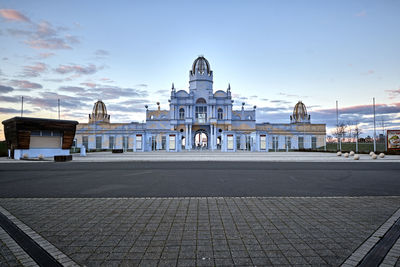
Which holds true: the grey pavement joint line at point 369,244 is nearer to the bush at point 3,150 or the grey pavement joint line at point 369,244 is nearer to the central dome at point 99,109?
the bush at point 3,150

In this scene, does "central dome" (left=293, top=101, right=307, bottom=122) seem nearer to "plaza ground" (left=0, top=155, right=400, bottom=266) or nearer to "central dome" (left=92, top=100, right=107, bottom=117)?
"central dome" (left=92, top=100, right=107, bottom=117)

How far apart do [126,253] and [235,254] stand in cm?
172

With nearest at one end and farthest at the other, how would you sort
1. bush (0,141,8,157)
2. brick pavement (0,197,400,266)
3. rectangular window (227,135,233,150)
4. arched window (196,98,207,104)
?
brick pavement (0,197,400,266) < bush (0,141,8,157) < rectangular window (227,135,233,150) < arched window (196,98,207,104)

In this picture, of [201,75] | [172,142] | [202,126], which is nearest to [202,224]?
[172,142]

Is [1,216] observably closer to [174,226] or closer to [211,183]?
[174,226]

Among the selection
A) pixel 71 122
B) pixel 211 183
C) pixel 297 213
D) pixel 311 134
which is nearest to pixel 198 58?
pixel 311 134

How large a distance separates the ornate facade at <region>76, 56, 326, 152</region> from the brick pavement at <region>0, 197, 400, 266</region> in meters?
50.4

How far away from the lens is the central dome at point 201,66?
209 ft

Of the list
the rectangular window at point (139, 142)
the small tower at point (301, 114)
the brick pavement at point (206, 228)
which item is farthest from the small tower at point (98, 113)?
the brick pavement at point (206, 228)

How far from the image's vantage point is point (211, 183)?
10.4 metres

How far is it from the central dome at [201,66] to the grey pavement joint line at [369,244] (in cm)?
6077

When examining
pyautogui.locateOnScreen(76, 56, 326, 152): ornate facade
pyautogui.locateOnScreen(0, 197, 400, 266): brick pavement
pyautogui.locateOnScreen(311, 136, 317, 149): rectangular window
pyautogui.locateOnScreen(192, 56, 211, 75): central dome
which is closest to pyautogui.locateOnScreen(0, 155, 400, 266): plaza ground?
pyautogui.locateOnScreen(0, 197, 400, 266): brick pavement

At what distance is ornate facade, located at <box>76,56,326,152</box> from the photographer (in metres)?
60.5

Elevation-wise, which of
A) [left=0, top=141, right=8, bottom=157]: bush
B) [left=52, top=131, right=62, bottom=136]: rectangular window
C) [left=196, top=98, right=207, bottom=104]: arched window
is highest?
[left=196, top=98, right=207, bottom=104]: arched window
